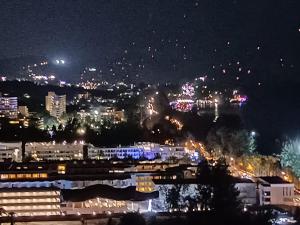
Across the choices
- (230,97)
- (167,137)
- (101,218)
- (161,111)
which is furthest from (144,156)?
(230,97)

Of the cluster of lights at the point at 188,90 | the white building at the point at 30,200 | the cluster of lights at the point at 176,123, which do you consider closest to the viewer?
the white building at the point at 30,200

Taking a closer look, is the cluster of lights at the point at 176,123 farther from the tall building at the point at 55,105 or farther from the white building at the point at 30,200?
the white building at the point at 30,200

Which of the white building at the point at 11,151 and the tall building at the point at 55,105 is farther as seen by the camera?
the tall building at the point at 55,105

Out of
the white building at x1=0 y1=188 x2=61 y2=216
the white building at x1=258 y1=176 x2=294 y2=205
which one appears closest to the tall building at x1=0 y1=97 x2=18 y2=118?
the white building at x1=0 y1=188 x2=61 y2=216

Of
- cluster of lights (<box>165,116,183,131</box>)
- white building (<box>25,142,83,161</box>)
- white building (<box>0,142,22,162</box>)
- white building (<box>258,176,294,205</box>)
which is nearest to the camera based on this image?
white building (<box>258,176,294,205</box>)

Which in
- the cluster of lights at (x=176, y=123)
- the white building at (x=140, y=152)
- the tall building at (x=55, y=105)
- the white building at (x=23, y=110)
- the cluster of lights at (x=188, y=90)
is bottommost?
the white building at (x=140, y=152)

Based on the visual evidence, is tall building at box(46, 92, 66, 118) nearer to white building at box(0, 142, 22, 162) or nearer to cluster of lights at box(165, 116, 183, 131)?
cluster of lights at box(165, 116, 183, 131)

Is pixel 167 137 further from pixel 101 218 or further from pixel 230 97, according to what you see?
pixel 230 97

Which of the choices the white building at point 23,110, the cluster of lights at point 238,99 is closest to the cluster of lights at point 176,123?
the white building at point 23,110
